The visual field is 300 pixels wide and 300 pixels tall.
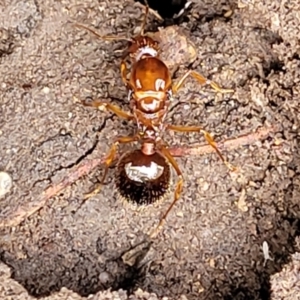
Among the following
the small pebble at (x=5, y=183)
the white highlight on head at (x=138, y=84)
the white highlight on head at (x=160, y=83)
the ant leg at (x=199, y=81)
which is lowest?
the small pebble at (x=5, y=183)

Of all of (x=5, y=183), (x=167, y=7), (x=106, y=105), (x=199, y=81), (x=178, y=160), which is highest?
(x=167, y=7)

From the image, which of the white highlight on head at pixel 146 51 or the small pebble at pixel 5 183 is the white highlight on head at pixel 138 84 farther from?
the small pebble at pixel 5 183

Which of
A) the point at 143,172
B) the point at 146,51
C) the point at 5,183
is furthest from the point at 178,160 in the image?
the point at 5,183

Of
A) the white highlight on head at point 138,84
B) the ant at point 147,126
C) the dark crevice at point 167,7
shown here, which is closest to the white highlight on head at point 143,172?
the ant at point 147,126

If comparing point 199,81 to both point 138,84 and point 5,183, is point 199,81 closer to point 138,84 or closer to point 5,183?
point 138,84

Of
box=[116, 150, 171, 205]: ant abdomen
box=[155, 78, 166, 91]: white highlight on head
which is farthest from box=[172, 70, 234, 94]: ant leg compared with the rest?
box=[116, 150, 171, 205]: ant abdomen

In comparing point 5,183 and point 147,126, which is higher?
point 147,126
